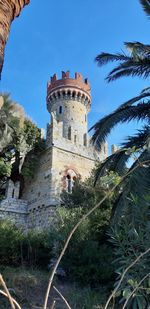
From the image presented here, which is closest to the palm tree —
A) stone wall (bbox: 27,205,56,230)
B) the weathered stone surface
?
the weathered stone surface

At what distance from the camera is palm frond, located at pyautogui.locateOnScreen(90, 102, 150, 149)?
882 cm

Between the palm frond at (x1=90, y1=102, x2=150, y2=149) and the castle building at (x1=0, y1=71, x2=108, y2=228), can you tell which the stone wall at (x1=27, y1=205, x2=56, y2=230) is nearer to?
the castle building at (x1=0, y1=71, x2=108, y2=228)

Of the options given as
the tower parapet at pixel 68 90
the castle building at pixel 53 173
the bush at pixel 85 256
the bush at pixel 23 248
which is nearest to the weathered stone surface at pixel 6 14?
the bush at pixel 85 256

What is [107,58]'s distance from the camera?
30.9ft

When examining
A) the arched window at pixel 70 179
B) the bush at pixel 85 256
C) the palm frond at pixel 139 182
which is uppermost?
the arched window at pixel 70 179

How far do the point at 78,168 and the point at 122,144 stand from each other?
11.5 metres

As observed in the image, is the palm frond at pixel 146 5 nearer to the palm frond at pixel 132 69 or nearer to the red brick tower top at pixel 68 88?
the palm frond at pixel 132 69

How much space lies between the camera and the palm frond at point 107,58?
9266mm

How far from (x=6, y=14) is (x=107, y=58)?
23.9ft

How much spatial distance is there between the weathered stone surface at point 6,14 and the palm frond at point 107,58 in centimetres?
697

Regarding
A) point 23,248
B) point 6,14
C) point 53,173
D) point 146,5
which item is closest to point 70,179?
point 53,173

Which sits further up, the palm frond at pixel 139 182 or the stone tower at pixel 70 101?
the stone tower at pixel 70 101

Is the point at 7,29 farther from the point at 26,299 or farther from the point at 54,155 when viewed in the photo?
the point at 54,155

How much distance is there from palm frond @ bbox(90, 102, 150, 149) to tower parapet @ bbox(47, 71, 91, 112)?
17.8 m
